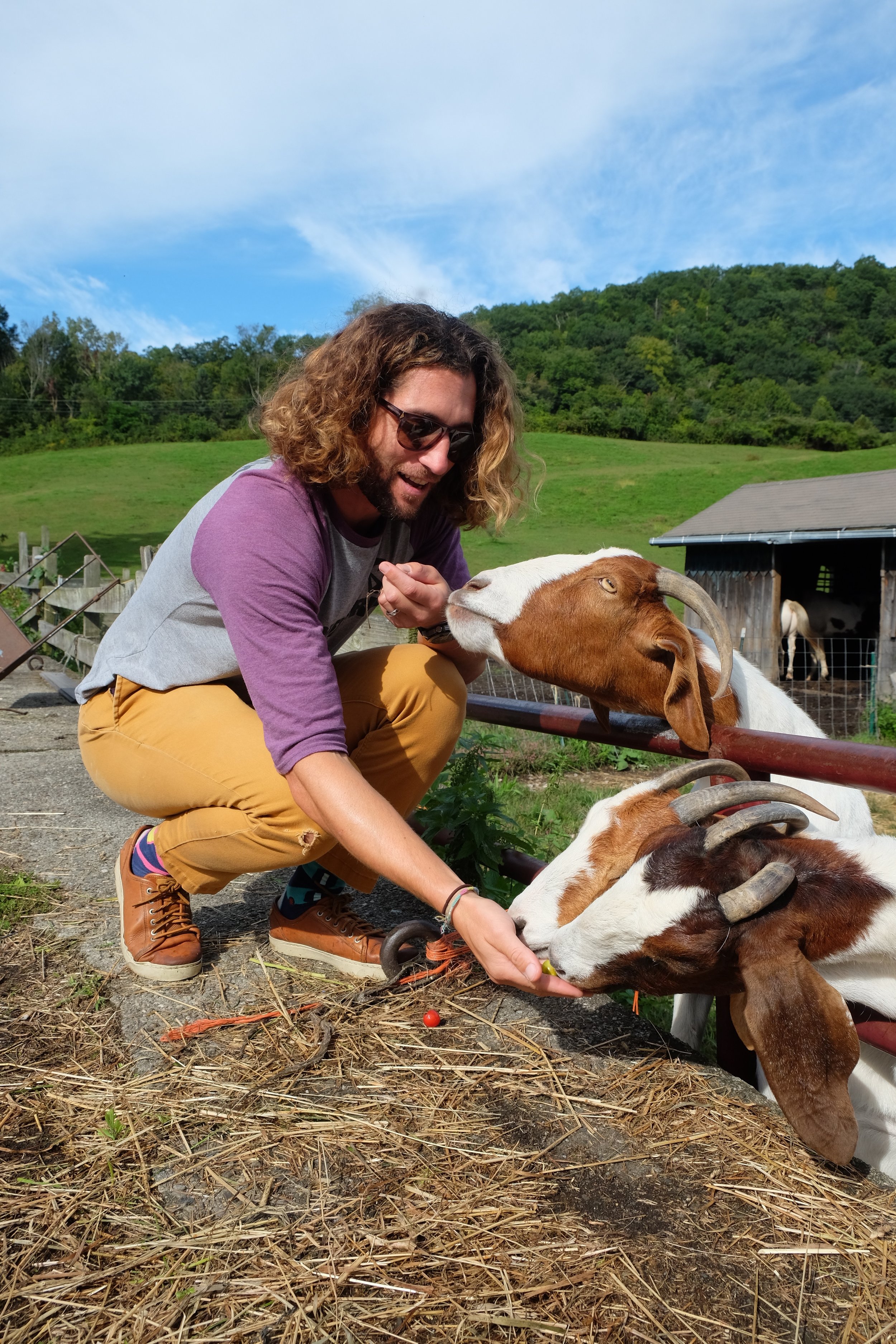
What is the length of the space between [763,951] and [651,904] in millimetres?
228

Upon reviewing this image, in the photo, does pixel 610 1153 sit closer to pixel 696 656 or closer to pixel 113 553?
pixel 696 656

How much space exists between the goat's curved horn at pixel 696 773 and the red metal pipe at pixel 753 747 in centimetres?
7

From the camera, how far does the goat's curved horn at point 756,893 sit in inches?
73.0

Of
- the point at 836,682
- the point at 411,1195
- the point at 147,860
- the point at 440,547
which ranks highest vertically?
the point at 440,547

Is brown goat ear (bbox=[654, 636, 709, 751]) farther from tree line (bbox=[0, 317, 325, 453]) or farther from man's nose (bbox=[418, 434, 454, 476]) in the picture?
tree line (bbox=[0, 317, 325, 453])

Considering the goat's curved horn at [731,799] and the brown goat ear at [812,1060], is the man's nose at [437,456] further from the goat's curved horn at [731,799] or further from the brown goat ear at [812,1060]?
the brown goat ear at [812,1060]

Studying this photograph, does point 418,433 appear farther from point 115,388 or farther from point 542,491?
point 115,388

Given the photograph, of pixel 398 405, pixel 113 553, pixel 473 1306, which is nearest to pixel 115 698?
pixel 398 405

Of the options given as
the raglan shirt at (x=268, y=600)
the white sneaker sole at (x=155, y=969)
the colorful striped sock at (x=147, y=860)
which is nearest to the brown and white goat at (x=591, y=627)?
the raglan shirt at (x=268, y=600)

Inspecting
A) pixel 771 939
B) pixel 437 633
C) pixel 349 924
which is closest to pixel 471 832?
pixel 349 924

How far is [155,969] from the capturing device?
279 centimetres

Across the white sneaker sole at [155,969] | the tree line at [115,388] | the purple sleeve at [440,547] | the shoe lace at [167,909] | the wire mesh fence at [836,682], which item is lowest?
the wire mesh fence at [836,682]

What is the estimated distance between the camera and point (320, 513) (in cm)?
265

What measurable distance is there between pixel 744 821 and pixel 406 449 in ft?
4.52
